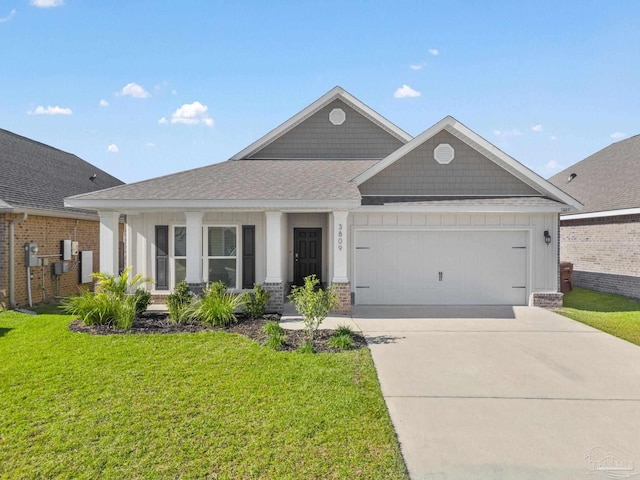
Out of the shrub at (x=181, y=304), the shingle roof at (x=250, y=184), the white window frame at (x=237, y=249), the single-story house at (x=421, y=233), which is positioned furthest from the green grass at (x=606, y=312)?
the shrub at (x=181, y=304)

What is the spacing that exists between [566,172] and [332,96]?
48.4 feet

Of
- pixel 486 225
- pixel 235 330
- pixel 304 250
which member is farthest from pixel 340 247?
pixel 486 225

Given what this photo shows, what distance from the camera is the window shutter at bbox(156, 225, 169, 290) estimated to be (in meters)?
10.8

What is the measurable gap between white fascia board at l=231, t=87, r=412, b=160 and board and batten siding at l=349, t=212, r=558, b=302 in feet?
13.9

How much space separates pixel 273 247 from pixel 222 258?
1.99 meters

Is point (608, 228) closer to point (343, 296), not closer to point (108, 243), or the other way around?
point (343, 296)

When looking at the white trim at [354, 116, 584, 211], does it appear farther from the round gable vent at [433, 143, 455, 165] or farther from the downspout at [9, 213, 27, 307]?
the downspout at [9, 213, 27, 307]

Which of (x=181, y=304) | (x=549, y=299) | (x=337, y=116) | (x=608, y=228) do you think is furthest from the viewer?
(x=337, y=116)

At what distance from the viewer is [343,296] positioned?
950cm

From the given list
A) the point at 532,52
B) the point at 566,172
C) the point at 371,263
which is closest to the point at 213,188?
the point at 371,263

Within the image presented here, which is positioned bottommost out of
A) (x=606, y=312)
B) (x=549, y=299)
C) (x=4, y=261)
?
(x=606, y=312)

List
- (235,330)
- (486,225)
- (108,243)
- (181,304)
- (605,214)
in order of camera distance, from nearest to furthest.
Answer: (235,330) → (181,304) → (108,243) → (486,225) → (605,214)

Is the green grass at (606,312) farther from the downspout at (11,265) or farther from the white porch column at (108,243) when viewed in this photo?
the downspout at (11,265)

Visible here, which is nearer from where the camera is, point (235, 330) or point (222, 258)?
point (235, 330)
